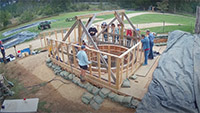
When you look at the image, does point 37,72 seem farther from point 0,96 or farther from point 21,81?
point 0,96

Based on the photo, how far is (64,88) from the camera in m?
5.91

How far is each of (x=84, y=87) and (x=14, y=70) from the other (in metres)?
4.41

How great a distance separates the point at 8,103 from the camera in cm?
487

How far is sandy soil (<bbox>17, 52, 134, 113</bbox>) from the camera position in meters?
4.74

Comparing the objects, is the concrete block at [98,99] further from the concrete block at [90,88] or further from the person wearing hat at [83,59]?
the person wearing hat at [83,59]

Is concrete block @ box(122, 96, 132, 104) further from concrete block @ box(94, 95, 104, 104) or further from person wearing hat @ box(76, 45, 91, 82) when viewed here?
person wearing hat @ box(76, 45, 91, 82)

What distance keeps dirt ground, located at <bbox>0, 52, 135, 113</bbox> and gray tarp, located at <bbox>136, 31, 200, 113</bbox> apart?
0.78 meters

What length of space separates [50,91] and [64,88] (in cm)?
55

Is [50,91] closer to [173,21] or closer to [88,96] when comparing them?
[88,96]

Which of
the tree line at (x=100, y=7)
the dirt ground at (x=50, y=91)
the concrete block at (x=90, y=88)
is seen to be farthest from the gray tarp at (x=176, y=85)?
the tree line at (x=100, y=7)

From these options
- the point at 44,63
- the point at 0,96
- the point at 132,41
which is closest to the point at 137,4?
the point at 132,41

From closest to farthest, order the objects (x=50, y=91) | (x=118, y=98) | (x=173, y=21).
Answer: (x=118, y=98), (x=50, y=91), (x=173, y=21)

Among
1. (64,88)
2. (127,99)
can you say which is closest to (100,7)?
(64,88)

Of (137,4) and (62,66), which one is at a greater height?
(137,4)
